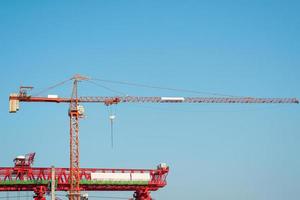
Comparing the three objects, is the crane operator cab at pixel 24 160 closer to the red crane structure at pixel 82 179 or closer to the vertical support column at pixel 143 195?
the red crane structure at pixel 82 179

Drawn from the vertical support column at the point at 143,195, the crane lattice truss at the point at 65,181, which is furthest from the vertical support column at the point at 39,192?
the vertical support column at the point at 143,195

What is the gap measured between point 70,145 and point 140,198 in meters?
20.2

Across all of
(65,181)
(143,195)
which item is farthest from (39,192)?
(143,195)

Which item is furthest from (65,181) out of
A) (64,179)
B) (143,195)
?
(143,195)

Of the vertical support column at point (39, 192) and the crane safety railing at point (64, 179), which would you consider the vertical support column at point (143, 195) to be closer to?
the crane safety railing at point (64, 179)

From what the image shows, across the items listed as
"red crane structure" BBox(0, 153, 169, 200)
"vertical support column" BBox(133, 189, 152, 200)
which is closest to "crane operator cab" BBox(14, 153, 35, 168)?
"red crane structure" BBox(0, 153, 169, 200)

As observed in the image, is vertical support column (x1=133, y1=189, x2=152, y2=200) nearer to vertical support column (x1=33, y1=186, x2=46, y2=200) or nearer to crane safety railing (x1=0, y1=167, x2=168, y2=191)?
crane safety railing (x1=0, y1=167, x2=168, y2=191)

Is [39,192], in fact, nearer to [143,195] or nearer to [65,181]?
[65,181]

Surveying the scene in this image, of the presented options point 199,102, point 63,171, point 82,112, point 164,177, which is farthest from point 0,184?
point 199,102

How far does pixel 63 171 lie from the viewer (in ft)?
480

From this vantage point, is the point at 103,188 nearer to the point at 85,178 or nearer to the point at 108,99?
the point at 85,178

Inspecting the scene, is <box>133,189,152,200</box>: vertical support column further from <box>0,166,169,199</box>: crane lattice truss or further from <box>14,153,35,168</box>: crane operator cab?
<box>14,153,35,168</box>: crane operator cab

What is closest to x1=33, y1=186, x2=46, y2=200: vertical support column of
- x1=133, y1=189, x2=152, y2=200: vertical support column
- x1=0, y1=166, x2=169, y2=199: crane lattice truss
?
x1=0, y1=166, x2=169, y2=199: crane lattice truss

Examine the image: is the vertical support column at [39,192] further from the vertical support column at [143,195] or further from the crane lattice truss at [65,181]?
the vertical support column at [143,195]
